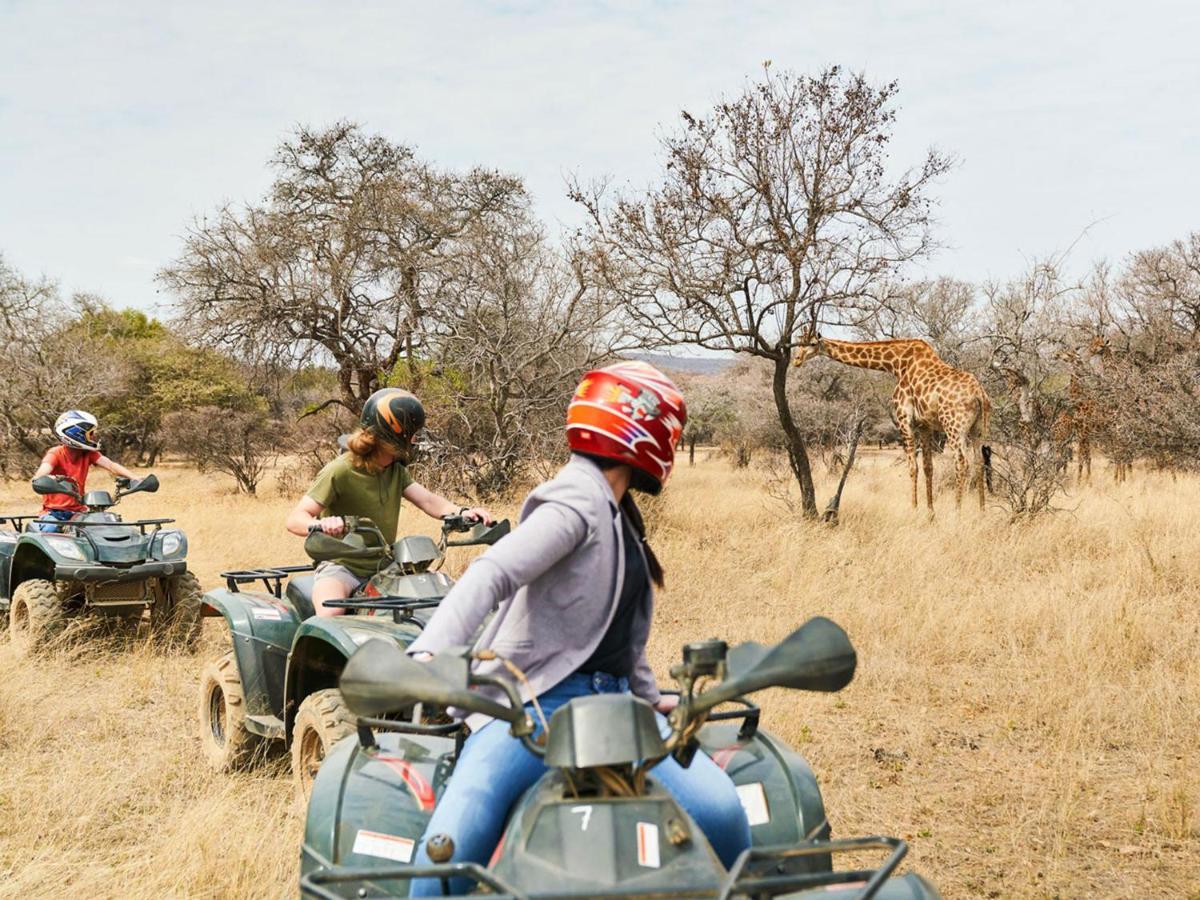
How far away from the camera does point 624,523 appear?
97.2 inches

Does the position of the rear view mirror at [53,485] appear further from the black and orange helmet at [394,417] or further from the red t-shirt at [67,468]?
the black and orange helmet at [394,417]

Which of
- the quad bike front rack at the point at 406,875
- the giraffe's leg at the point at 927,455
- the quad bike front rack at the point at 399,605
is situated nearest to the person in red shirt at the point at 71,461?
the quad bike front rack at the point at 399,605

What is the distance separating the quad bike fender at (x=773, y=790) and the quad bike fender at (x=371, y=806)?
70cm

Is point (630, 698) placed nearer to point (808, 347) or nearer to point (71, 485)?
point (71, 485)

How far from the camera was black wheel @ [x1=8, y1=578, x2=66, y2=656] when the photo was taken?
718 centimetres

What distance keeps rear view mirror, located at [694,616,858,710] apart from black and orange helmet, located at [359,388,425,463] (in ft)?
9.30

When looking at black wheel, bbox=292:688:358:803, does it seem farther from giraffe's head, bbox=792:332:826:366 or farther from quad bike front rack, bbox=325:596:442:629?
giraffe's head, bbox=792:332:826:366

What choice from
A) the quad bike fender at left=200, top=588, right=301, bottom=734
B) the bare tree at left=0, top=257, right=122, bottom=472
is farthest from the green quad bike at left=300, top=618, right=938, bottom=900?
the bare tree at left=0, top=257, right=122, bottom=472

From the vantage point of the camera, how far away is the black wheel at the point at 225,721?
4.80 meters

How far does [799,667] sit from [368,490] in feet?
10.8

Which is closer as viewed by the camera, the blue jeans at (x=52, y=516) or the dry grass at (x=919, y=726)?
the dry grass at (x=919, y=726)

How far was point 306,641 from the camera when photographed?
4133 mm

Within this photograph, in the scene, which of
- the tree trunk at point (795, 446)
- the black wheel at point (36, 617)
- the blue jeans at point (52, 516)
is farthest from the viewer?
the tree trunk at point (795, 446)

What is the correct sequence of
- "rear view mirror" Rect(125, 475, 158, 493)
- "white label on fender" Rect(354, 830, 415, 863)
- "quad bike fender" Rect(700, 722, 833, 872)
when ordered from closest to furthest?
"white label on fender" Rect(354, 830, 415, 863), "quad bike fender" Rect(700, 722, 833, 872), "rear view mirror" Rect(125, 475, 158, 493)
